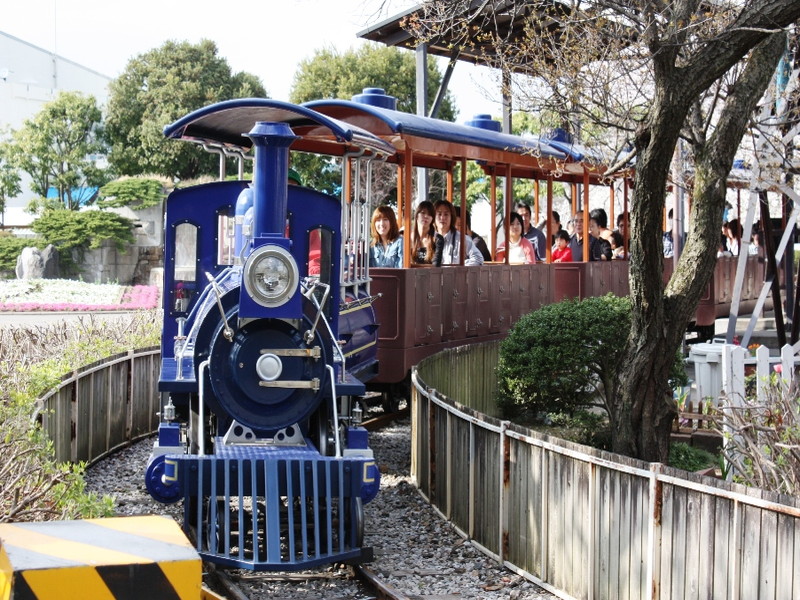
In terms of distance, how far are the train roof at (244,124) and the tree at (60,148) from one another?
114 feet

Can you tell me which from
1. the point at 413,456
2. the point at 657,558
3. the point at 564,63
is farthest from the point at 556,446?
the point at 564,63

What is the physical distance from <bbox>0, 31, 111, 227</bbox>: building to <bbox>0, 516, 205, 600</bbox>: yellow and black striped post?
1875 inches

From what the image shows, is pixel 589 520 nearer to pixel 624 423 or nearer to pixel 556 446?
pixel 556 446

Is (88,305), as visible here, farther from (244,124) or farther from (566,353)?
(244,124)

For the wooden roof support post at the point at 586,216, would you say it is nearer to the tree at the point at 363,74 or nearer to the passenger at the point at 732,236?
the passenger at the point at 732,236

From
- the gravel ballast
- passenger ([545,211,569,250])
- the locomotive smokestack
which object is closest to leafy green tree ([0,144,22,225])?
passenger ([545,211,569,250])

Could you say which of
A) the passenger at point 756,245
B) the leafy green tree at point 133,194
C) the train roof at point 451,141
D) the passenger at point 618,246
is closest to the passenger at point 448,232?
the train roof at point 451,141

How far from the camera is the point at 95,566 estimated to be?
11.3 ft

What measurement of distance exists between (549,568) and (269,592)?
72.5 inches

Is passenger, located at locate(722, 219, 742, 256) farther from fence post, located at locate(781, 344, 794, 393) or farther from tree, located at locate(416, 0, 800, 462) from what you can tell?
tree, located at locate(416, 0, 800, 462)

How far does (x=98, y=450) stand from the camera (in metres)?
10.7

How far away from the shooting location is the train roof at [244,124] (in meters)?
8.80

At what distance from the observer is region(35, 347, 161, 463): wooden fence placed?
931 cm

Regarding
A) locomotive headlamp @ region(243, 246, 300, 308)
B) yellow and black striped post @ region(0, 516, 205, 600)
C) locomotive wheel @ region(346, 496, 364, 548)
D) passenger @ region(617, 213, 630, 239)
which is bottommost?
locomotive wheel @ region(346, 496, 364, 548)
